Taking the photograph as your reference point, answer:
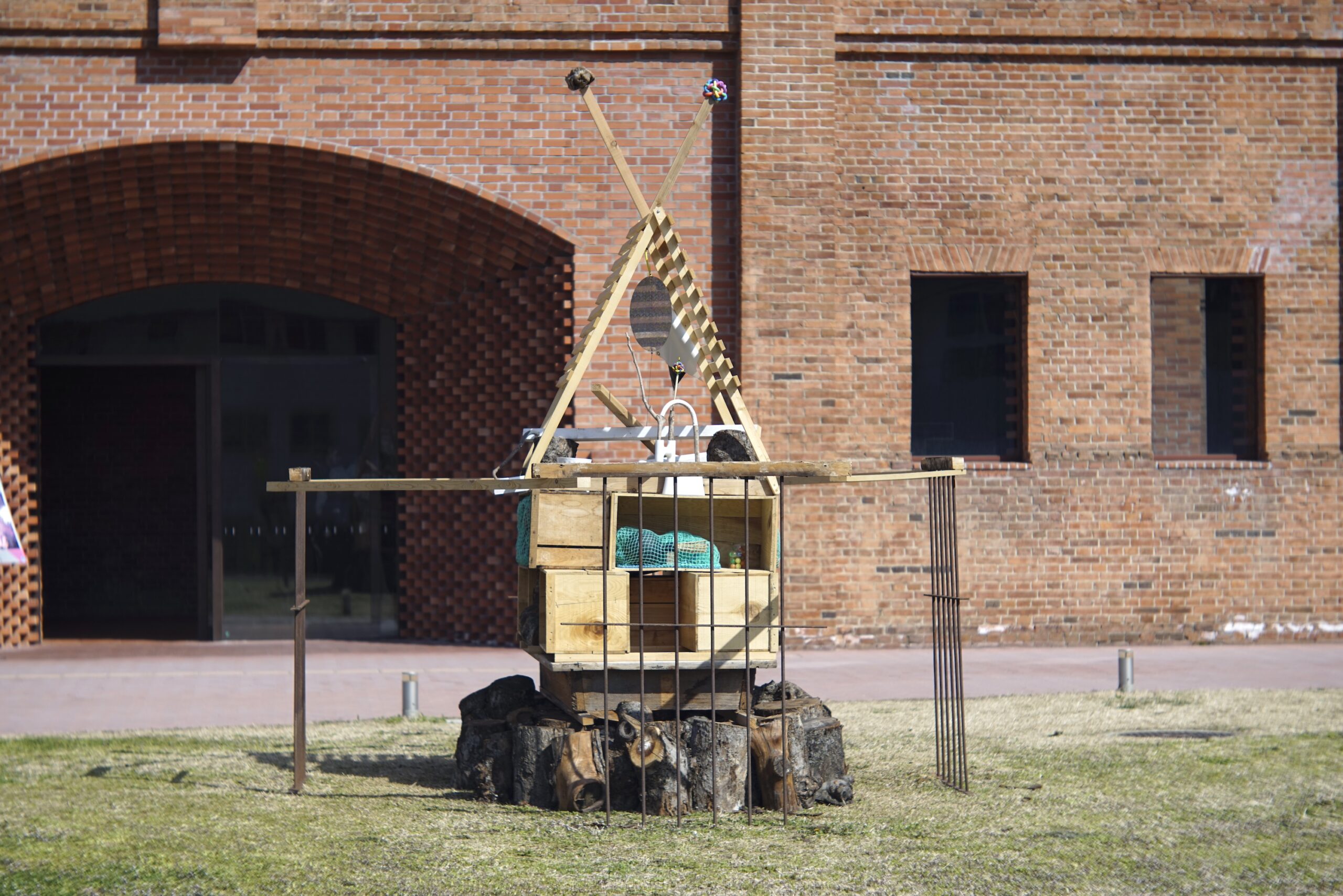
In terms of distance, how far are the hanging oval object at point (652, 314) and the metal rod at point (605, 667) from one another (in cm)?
95

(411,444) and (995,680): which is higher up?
(411,444)

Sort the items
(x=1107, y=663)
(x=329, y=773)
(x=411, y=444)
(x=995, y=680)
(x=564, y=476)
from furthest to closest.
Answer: (x=411, y=444) < (x=1107, y=663) < (x=995, y=680) < (x=329, y=773) < (x=564, y=476)

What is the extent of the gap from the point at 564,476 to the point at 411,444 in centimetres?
894

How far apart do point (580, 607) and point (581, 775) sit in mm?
820

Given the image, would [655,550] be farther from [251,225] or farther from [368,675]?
[251,225]

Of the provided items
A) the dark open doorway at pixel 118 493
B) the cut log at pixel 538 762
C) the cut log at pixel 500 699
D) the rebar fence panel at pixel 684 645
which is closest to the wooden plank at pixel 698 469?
the rebar fence panel at pixel 684 645

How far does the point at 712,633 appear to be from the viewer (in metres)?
7.03

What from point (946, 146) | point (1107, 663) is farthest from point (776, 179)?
point (1107, 663)

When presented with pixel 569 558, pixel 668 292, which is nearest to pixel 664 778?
pixel 569 558

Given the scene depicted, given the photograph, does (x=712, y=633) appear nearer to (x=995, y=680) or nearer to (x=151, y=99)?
(x=995, y=680)

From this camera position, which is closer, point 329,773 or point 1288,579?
point 329,773

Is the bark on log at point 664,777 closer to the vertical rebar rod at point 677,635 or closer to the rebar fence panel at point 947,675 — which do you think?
the vertical rebar rod at point 677,635

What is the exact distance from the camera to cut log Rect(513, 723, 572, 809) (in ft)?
24.1

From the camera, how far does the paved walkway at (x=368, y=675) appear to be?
1070 centimetres
